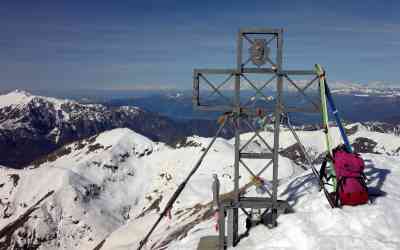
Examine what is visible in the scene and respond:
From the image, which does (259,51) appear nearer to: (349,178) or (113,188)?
(349,178)

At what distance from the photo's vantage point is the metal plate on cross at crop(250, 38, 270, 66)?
14781mm

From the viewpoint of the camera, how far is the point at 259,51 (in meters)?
14.8

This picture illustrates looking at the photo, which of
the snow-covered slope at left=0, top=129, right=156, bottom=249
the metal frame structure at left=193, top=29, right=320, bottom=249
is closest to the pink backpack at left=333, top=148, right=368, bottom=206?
the metal frame structure at left=193, top=29, right=320, bottom=249

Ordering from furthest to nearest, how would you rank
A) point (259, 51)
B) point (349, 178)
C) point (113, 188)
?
1. point (113, 188)
2. point (259, 51)
3. point (349, 178)

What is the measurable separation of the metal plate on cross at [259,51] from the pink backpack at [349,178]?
4760 millimetres

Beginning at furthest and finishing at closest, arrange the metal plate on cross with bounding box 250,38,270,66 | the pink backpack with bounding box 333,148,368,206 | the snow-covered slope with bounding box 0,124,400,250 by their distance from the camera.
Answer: the snow-covered slope with bounding box 0,124,400,250
the metal plate on cross with bounding box 250,38,270,66
the pink backpack with bounding box 333,148,368,206

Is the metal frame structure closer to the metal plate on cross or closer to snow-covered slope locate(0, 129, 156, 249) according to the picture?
the metal plate on cross

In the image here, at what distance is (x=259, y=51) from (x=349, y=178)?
5.95 m

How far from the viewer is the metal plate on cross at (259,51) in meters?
14.8

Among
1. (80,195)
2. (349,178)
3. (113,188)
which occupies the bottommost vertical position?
(80,195)

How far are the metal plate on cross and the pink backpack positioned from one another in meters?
4.76

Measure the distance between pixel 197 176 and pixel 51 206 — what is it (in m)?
44.2

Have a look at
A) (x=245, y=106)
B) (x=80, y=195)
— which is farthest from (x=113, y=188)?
(x=245, y=106)

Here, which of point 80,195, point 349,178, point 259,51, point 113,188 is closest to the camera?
point 349,178
